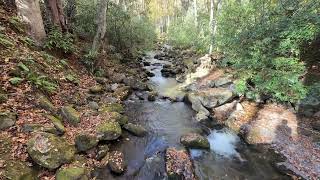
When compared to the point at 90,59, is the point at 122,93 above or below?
below

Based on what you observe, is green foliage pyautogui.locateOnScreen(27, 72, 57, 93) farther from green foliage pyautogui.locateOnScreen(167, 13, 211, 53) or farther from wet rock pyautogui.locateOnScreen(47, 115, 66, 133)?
green foliage pyautogui.locateOnScreen(167, 13, 211, 53)

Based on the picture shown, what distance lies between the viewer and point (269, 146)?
8.94 meters

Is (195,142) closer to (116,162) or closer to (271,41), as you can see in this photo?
(116,162)

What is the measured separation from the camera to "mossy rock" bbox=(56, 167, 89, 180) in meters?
6.04

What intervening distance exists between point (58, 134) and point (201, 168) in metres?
4.52

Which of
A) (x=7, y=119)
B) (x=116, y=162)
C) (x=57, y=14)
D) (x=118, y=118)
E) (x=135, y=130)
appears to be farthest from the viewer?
(x=57, y=14)

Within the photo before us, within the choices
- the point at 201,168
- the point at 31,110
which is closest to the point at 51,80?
the point at 31,110

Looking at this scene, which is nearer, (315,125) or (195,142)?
(195,142)

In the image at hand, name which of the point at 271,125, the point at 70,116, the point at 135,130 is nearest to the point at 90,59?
the point at 70,116

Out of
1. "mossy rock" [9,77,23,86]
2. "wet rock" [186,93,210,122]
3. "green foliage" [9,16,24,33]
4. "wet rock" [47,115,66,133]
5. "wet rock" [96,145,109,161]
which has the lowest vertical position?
"wet rock" [96,145,109,161]

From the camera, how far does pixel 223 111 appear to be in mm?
11594

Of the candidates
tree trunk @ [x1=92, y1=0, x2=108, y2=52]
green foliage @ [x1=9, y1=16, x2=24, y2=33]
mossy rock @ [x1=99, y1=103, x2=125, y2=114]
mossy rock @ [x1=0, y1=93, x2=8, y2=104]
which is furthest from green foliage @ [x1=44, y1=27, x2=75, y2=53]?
mossy rock @ [x1=0, y1=93, x2=8, y2=104]

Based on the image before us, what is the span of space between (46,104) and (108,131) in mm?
2178

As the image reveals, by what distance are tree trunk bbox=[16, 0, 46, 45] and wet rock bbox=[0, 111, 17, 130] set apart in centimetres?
496
